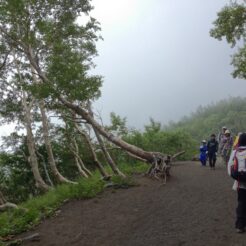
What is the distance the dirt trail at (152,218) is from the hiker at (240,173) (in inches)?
12.3

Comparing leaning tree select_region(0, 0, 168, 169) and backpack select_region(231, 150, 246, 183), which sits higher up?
leaning tree select_region(0, 0, 168, 169)

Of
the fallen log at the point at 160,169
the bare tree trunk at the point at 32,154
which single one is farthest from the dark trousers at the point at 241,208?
the bare tree trunk at the point at 32,154

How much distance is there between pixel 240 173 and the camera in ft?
22.7

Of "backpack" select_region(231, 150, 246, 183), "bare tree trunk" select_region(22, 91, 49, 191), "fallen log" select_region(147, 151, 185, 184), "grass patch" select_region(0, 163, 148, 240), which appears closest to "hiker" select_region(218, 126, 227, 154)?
"fallen log" select_region(147, 151, 185, 184)

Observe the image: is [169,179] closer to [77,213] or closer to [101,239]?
[77,213]

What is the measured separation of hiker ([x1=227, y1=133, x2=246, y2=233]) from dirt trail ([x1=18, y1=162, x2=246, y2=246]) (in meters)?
0.31

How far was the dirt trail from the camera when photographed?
7.72m

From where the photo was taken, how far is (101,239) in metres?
8.39

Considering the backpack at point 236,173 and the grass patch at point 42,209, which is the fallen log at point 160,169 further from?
the backpack at point 236,173

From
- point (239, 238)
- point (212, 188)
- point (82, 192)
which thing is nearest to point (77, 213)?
point (82, 192)

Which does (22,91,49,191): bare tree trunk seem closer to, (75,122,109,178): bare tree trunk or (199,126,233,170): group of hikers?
(75,122,109,178): bare tree trunk

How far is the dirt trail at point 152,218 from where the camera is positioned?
25.3ft

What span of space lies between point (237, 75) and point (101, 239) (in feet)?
56.2

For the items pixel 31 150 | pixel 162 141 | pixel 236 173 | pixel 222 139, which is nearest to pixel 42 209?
pixel 31 150
